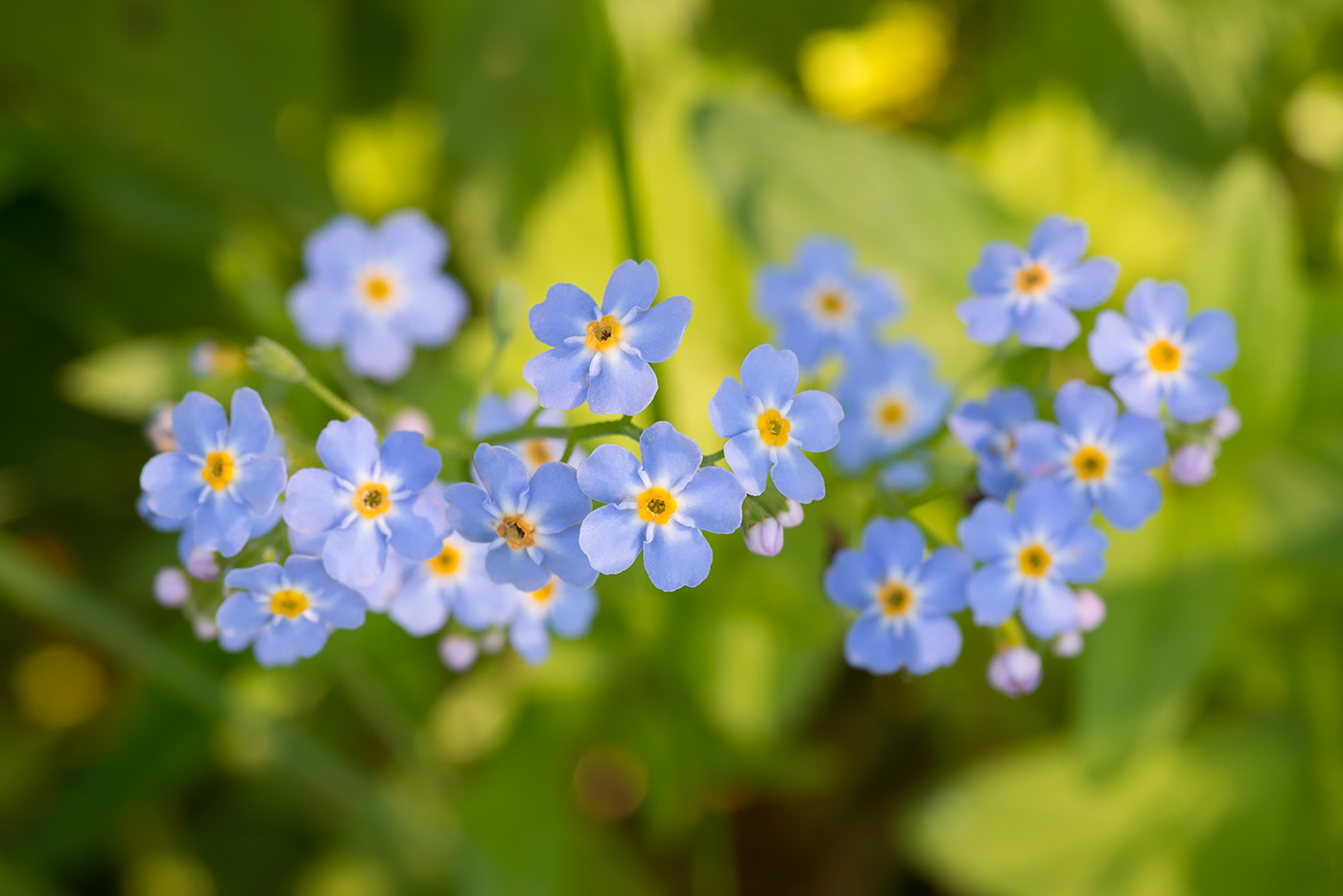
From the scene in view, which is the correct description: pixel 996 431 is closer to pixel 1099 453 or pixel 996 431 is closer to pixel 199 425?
pixel 1099 453

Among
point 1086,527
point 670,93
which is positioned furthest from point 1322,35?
point 1086,527

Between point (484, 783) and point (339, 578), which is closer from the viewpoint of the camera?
point (339, 578)

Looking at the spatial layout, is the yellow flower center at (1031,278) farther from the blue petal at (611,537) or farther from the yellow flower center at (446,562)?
the yellow flower center at (446,562)

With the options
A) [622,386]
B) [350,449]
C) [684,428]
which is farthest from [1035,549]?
[684,428]

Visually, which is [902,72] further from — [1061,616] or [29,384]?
[29,384]

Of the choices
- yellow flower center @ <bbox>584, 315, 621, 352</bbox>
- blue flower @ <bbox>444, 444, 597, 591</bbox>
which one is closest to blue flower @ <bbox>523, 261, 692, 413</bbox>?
yellow flower center @ <bbox>584, 315, 621, 352</bbox>

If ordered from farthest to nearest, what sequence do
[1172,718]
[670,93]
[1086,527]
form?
[670,93], [1172,718], [1086,527]

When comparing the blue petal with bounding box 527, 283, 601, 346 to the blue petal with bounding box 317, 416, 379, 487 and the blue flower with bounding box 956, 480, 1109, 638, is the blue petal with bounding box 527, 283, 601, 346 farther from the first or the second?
the blue flower with bounding box 956, 480, 1109, 638
